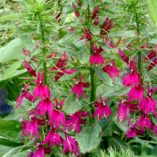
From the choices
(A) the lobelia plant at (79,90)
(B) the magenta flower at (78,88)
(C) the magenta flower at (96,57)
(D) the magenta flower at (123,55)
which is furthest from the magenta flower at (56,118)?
(D) the magenta flower at (123,55)

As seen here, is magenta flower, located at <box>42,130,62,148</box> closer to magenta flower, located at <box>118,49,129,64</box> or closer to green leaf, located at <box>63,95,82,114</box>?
green leaf, located at <box>63,95,82,114</box>

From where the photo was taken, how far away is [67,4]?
2.12m

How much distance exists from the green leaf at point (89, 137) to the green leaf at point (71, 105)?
5.2 inches

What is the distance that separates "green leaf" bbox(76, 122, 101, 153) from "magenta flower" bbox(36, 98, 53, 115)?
0.21 meters

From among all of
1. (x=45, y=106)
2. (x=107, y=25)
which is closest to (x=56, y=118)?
(x=45, y=106)

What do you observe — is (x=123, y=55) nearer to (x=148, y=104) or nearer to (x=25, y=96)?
(x=148, y=104)

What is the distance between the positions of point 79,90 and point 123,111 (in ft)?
0.61

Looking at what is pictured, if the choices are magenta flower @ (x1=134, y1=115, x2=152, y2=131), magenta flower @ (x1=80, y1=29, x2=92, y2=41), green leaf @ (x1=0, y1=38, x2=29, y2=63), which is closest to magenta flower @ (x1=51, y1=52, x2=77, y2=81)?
magenta flower @ (x1=80, y1=29, x2=92, y2=41)

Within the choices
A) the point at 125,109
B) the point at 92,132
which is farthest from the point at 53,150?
the point at 125,109

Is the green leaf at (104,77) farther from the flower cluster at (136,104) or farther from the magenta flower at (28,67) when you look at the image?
the magenta flower at (28,67)

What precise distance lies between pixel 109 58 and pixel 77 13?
0.71 ft

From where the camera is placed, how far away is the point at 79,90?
2121 mm

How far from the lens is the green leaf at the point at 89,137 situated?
6.93 feet

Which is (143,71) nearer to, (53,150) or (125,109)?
(125,109)
